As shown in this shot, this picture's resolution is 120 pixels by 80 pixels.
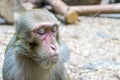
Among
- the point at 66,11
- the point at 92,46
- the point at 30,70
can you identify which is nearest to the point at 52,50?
the point at 30,70

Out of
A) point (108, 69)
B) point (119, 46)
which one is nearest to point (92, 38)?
point (119, 46)

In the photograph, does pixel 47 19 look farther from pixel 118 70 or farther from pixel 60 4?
pixel 60 4

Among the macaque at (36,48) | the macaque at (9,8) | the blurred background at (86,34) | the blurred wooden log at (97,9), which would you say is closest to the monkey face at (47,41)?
the macaque at (36,48)

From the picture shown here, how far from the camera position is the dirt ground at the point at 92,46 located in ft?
11.8

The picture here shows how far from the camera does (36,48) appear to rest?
202 centimetres

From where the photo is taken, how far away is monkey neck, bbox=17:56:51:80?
2172mm

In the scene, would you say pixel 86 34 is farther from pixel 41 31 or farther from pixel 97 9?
pixel 41 31

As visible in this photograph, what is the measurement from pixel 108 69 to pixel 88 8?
2790mm

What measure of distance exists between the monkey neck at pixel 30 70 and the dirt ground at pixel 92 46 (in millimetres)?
1231

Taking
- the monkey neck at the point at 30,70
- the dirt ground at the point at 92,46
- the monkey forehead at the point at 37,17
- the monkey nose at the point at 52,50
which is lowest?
the dirt ground at the point at 92,46

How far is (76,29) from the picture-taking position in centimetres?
561

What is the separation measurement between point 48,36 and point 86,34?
337cm

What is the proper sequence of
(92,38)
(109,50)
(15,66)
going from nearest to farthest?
(15,66) → (109,50) → (92,38)

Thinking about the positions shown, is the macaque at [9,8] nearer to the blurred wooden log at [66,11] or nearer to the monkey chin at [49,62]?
the blurred wooden log at [66,11]
